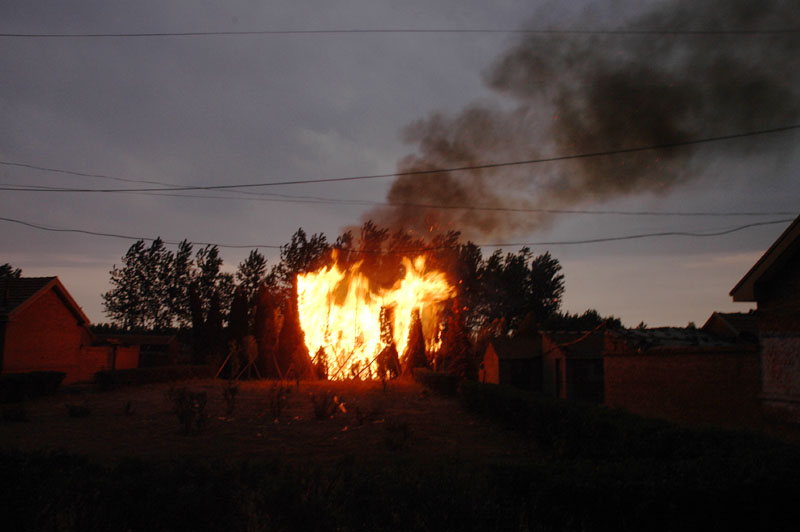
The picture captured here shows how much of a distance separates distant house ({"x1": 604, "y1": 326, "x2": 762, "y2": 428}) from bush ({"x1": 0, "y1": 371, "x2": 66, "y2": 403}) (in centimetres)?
2134

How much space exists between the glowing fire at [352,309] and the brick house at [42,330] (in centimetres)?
1279

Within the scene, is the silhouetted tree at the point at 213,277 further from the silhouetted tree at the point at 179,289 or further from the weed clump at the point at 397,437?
the weed clump at the point at 397,437

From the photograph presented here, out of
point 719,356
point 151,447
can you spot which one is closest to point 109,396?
point 151,447

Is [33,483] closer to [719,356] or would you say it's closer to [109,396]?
[719,356]

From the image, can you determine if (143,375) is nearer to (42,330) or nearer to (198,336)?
(42,330)

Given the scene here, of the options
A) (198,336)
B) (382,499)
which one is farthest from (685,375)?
(198,336)

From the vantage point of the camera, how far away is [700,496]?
572cm

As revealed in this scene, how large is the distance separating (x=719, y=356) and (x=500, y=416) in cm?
632

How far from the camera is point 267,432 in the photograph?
14062mm

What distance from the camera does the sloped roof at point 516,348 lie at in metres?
35.8

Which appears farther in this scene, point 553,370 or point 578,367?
point 553,370

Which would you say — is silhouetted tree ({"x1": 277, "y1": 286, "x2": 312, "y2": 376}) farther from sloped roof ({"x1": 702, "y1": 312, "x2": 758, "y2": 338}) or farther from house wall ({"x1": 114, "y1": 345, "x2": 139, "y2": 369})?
sloped roof ({"x1": 702, "y1": 312, "x2": 758, "y2": 338})

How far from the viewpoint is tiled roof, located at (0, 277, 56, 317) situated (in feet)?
84.6

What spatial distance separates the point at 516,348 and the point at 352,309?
11.1 m
